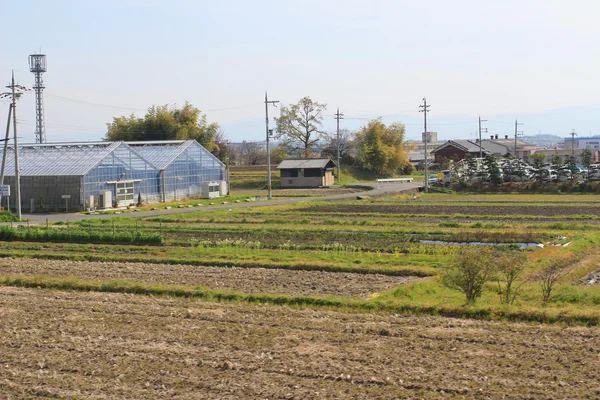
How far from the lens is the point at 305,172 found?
229 feet

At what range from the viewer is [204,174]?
189 ft

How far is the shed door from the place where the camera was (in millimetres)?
47531

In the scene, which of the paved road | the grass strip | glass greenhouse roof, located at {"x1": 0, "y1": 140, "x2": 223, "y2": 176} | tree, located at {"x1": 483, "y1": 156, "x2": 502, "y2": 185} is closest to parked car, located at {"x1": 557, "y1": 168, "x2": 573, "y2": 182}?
tree, located at {"x1": 483, "y1": 156, "x2": 502, "y2": 185}

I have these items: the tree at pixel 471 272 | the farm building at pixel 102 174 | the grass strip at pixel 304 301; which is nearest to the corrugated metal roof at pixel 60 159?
the farm building at pixel 102 174

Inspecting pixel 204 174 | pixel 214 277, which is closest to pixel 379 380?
pixel 214 277

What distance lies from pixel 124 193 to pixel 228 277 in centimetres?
2818

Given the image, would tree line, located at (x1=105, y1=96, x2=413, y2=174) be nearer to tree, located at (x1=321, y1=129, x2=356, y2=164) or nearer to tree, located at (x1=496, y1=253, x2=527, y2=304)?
tree, located at (x1=321, y1=129, x2=356, y2=164)

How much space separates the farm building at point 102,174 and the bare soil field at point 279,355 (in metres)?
28.6

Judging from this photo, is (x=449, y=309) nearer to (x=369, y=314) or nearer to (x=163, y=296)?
(x=369, y=314)

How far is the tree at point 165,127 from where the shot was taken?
245ft

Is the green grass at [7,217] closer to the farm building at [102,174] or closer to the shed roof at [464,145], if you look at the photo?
the farm building at [102,174]

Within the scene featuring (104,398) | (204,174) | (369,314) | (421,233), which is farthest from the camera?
(204,174)

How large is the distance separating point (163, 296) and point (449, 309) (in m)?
7.11

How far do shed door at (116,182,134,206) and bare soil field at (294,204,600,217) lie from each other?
37.0 feet
